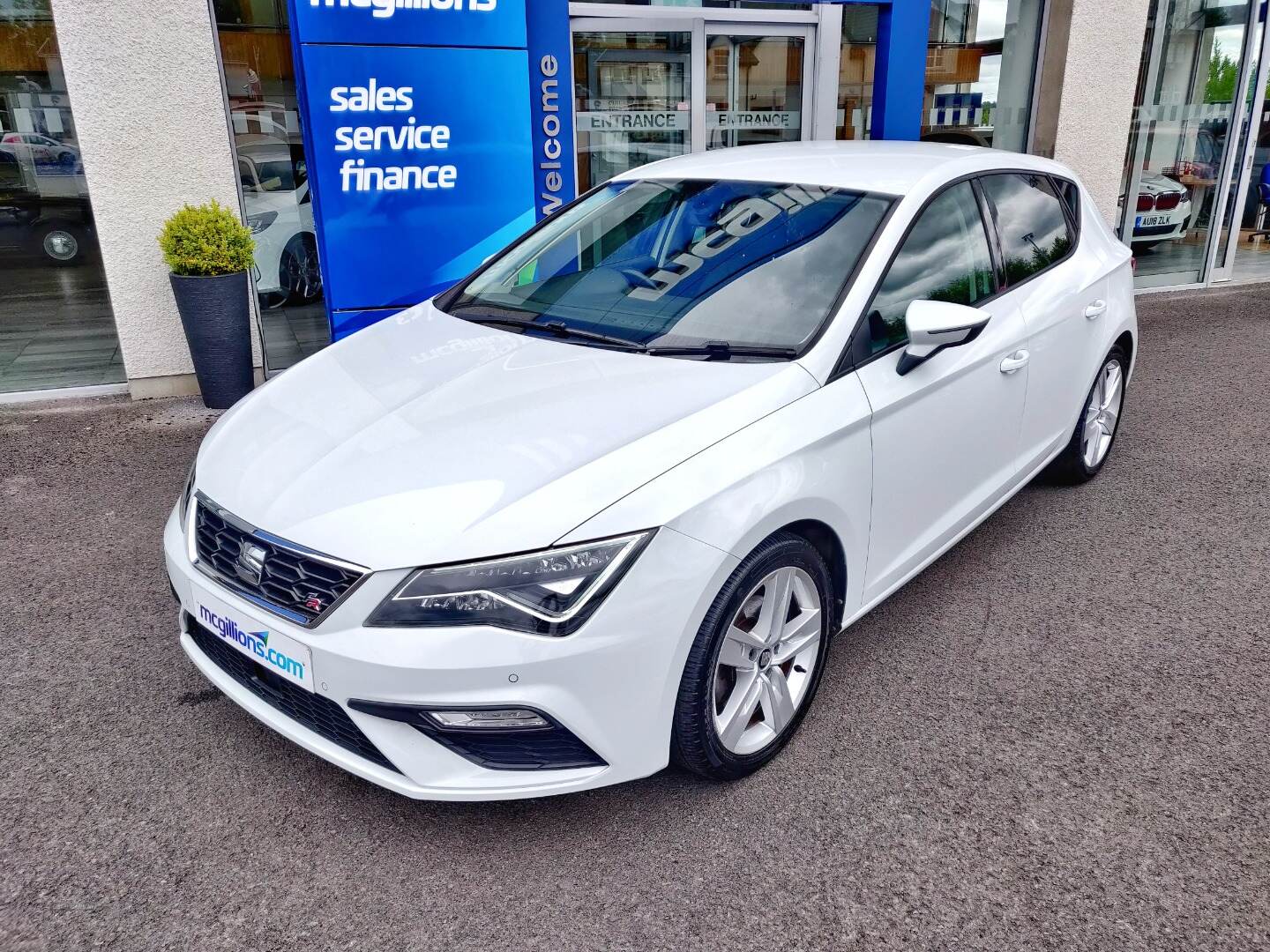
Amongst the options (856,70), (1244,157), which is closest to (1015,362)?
(856,70)

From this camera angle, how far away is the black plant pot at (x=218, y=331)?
5820mm

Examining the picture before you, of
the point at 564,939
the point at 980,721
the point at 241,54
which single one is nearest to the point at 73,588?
the point at 564,939

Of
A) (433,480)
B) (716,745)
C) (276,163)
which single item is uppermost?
(276,163)

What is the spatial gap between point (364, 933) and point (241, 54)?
5.76 meters

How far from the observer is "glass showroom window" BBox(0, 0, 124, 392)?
611 cm

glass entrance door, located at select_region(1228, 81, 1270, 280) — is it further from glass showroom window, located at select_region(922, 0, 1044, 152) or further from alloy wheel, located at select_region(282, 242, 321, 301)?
alloy wheel, located at select_region(282, 242, 321, 301)

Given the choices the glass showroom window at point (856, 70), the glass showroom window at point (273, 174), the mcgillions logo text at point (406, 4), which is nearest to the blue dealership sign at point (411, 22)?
the mcgillions logo text at point (406, 4)

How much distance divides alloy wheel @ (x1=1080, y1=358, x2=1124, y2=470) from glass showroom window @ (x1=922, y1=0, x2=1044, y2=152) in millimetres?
5604

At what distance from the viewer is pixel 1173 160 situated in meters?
10.3

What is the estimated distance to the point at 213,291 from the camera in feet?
19.1

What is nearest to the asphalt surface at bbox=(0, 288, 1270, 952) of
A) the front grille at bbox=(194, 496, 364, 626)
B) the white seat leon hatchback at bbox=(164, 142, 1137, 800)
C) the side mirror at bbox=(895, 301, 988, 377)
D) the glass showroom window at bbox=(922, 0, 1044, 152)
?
the white seat leon hatchback at bbox=(164, 142, 1137, 800)

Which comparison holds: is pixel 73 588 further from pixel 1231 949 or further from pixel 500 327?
pixel 1231 949

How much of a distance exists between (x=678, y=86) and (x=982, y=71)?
3.81 metres

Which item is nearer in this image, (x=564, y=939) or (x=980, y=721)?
(x=564, y=939)
